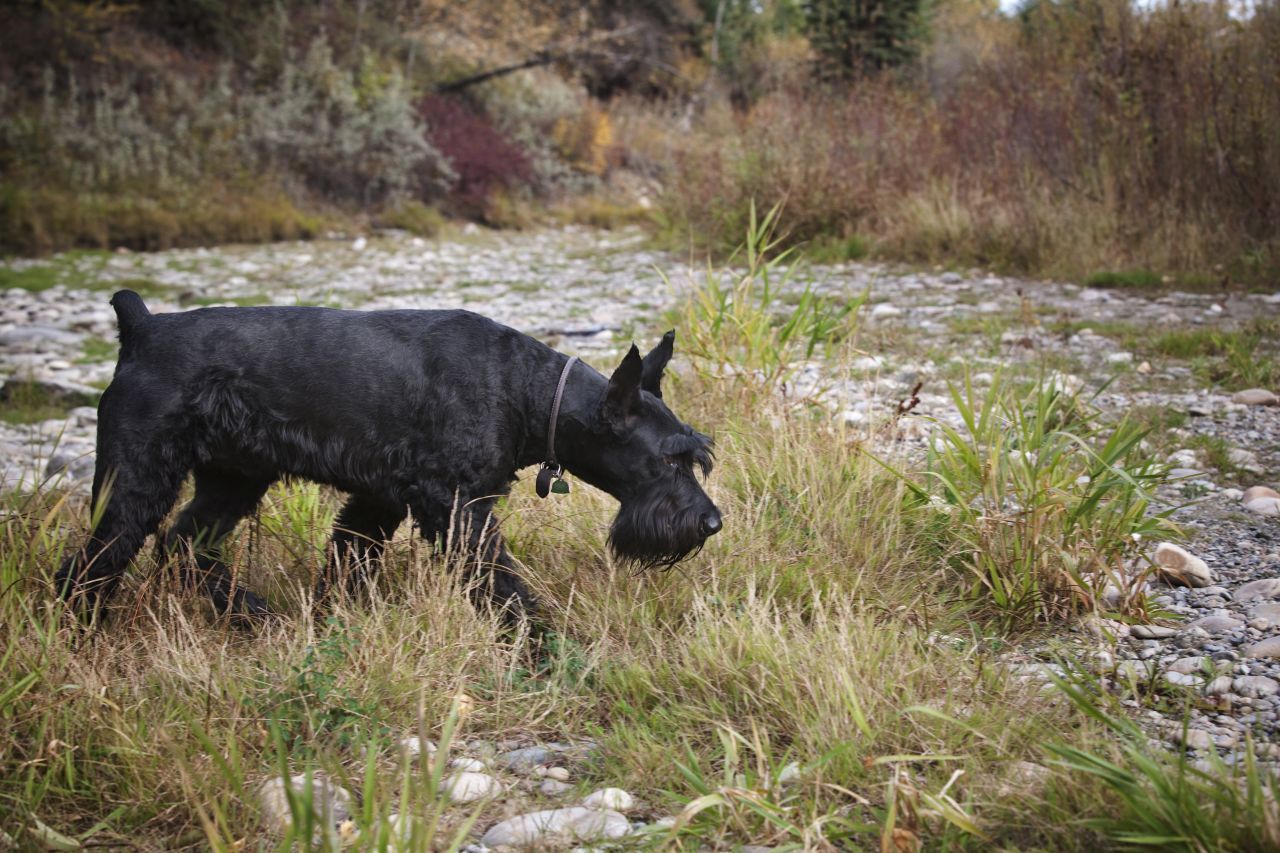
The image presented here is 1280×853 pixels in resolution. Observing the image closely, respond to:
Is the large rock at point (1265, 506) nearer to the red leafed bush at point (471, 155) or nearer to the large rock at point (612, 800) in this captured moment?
the large rock at point (612, 800)

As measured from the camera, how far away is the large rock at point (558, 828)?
7.87ft

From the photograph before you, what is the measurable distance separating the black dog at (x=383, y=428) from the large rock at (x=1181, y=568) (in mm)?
1742

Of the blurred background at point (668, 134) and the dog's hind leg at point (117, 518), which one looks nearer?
the dog's hind leg at point (117, 518)

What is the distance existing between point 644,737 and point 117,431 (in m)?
1.95

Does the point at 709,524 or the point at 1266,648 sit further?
the point at 709,524

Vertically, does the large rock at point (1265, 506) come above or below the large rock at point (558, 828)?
above

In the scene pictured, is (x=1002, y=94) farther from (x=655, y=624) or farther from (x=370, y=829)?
(x=370, y=829)

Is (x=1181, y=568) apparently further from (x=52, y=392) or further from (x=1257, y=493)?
(x=52, y=392)

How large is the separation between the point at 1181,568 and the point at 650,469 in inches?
80.2

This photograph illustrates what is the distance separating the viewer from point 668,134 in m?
16.9

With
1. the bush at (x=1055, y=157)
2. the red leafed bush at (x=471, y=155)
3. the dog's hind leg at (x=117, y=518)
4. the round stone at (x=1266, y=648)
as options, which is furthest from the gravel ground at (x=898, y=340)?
the red leafed bush at (x=471, y=155)

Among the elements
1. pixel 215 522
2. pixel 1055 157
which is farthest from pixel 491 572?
pixel 1055 157

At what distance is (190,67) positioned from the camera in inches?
652

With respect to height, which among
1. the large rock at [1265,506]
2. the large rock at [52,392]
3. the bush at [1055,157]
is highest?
the bush at [1055,157]
